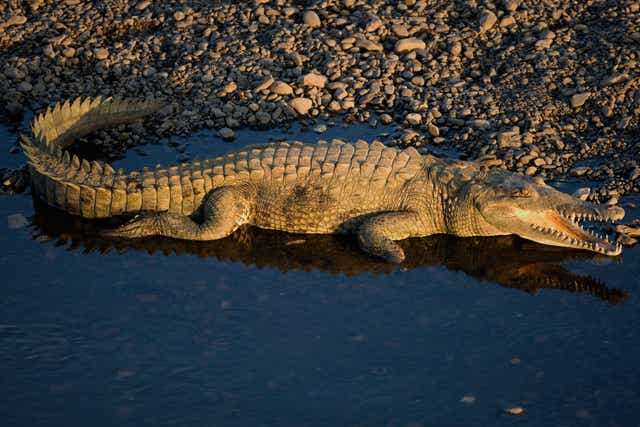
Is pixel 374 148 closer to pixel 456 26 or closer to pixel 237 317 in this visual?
pixel 237 317

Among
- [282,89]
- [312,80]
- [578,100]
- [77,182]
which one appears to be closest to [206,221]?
[77,182]

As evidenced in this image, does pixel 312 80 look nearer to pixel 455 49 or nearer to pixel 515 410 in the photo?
pixel 455 49

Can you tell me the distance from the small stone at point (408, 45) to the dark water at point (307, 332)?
10.7 ft

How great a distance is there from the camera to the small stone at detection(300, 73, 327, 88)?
1025cm

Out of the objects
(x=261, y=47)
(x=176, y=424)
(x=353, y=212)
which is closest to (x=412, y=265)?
(x=353, y=212)

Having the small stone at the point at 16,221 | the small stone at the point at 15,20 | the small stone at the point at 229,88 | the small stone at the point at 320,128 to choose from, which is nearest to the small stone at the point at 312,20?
the small stone at the point at 229,88

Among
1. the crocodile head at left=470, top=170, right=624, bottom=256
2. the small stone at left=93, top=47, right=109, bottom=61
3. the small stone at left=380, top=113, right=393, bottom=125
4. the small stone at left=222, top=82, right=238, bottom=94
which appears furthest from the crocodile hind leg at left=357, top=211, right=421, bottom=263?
the small stone at left=93, top=47, right=109, bottom=61

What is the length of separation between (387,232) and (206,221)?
1688 millimetres

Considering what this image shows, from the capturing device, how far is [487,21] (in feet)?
35.7

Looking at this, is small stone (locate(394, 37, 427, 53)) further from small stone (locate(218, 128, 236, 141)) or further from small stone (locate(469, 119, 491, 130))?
small stone (locate(218, 128, 236, 141))

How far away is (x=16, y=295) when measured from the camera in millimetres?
7469

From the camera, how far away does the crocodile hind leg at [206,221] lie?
26.5 feet

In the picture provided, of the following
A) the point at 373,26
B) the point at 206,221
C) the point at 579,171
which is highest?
the point at 373,26

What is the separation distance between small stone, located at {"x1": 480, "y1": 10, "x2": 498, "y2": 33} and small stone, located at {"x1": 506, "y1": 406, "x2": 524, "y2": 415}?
6.00m
